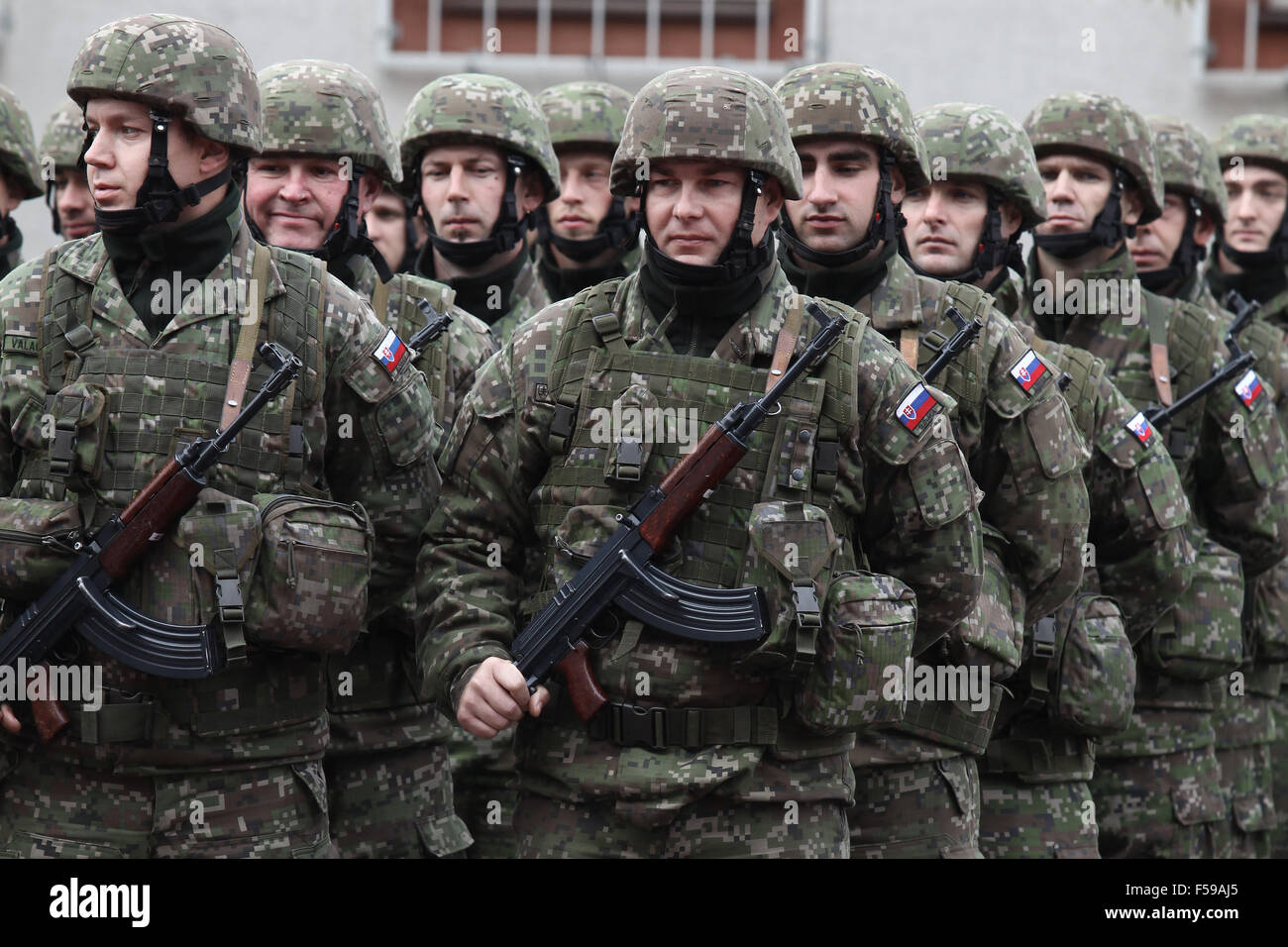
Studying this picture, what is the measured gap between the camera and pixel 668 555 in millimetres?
5070

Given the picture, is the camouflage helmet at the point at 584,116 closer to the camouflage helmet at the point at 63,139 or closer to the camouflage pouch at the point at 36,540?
the camouflage helmet at the point at 63,139

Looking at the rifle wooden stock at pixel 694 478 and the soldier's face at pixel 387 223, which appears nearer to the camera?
the rifle wooden stock at pixel 694 478

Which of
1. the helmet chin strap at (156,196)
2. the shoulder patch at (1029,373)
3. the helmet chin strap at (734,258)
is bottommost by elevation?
the shoulder patch at (1029,373)

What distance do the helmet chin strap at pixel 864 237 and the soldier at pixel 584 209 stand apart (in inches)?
105

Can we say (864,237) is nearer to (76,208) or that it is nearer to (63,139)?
(76,208)

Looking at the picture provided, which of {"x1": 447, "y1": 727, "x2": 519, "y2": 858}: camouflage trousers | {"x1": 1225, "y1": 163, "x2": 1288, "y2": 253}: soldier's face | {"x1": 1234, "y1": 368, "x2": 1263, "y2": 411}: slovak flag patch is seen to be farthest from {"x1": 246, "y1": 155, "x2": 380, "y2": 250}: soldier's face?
{"x1": 1225, "y1": 163, "x2": 1288, "y2": 253}: soldier's face

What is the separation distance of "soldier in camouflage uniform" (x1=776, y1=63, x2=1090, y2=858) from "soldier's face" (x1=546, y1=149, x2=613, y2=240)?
2759 mm

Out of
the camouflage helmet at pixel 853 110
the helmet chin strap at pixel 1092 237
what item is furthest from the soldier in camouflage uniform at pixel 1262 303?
the camouflage helmet at pixel 853 110

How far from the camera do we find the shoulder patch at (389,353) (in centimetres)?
538

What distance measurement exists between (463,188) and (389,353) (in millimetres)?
2662

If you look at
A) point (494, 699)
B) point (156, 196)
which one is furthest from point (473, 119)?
point (494, 699)

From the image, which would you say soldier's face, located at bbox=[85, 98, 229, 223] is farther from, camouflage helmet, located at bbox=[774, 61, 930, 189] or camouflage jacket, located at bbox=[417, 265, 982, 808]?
camouflage helmet, located at bbox=[774, 61, 930, 189]

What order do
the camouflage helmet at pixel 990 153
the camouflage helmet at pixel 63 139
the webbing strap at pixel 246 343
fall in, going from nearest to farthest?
the webbing strap at pixel 246 343
the camouflage helmet at pixel 990 153
the camouflage helmet at pixel 63 139
